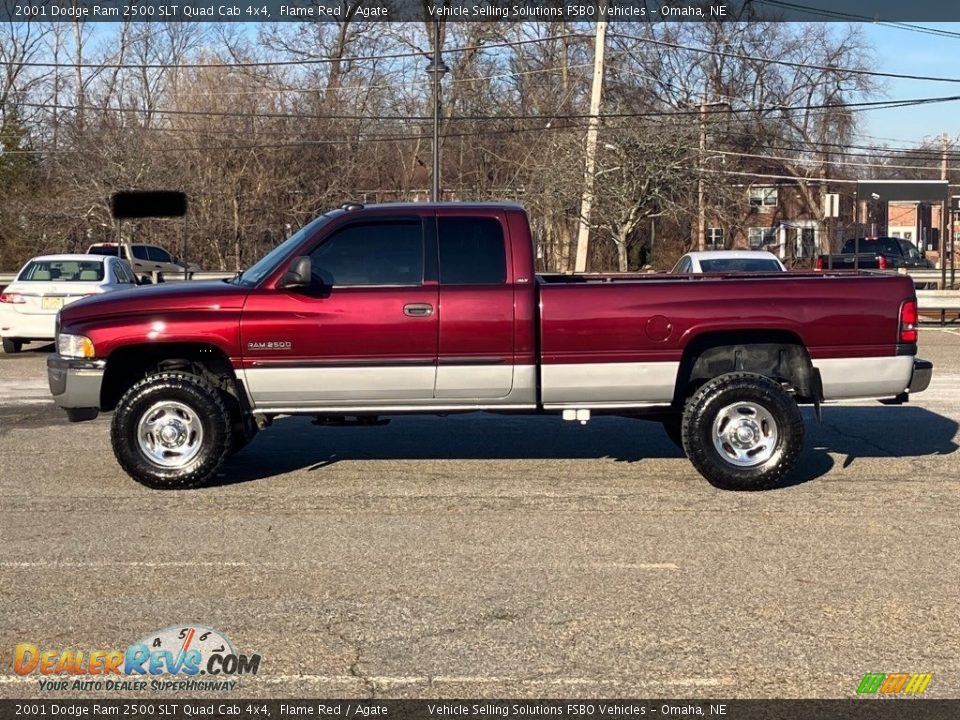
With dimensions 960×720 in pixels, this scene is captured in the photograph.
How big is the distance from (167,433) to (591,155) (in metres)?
27.2

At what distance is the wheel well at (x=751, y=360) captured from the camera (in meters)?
8.61

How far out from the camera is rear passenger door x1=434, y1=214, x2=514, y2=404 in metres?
8.41

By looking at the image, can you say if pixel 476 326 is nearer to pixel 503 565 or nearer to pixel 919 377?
pixel 503 565

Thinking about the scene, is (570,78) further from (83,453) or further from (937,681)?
(937,681)

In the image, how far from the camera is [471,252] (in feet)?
28.2

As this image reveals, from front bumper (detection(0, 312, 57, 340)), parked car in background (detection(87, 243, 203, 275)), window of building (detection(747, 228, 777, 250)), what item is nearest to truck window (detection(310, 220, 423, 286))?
front bumper (detection(0, 312, 57, 340))

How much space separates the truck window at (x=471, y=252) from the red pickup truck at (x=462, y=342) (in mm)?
10

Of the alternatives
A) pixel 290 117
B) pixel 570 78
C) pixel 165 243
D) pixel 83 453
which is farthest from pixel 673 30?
pixel 83 453

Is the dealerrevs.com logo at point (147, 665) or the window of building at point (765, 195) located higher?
the window of building at point (765, 195)

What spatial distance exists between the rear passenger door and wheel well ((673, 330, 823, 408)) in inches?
52.4

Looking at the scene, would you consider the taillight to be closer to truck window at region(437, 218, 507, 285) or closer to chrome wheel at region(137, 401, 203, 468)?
truck window at region(437, 218, 507, 285)

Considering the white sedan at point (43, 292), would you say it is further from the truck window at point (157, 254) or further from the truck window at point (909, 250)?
the truck window at point (909, 250)

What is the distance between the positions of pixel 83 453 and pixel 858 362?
634cm

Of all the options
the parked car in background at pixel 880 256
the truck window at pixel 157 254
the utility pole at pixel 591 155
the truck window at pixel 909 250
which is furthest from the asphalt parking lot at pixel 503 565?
the truck window at pixel 909 250
